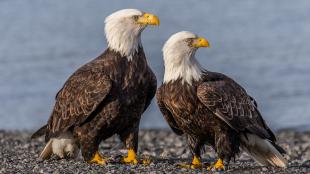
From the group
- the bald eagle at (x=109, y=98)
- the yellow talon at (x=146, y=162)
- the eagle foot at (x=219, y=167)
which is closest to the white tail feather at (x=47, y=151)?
the bald eagle at (x=109, y=98)

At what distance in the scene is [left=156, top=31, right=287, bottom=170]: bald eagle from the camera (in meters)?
10.4

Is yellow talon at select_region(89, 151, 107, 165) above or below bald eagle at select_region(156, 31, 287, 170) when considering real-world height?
below

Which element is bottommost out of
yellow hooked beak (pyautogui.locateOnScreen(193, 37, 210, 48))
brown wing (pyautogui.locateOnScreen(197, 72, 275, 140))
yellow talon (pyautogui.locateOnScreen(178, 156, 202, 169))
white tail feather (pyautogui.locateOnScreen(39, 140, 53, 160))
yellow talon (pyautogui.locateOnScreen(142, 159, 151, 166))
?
yellow talon (pyautogui.locateOnScreen(178, 156, 202, 169))

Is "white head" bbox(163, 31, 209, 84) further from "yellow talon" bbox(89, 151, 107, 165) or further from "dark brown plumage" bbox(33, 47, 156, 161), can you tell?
"yellow talon" bbox(89, 151, 107, 165)

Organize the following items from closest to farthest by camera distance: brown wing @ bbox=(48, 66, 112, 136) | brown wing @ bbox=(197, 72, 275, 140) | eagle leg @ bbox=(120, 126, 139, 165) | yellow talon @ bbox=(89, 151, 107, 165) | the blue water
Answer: brown wing @ bbox=(197, 72, 275, 140)
brown wing @ bbox=(48, 66, 112, 136)
yellow talon @ bbox=(89, 151, 107, 165)
eagle leg @ bbox=(120, 126, 139, 165)
the blue water

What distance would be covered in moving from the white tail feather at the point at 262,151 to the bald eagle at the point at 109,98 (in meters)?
1.22

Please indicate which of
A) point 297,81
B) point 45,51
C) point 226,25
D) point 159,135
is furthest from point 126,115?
point 226,25

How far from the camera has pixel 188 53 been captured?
10859 mm

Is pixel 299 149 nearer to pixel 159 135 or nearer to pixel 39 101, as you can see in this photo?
pixel 159 135

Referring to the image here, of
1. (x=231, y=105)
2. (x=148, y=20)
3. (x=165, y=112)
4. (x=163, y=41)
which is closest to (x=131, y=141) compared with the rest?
(x=165, y=112)

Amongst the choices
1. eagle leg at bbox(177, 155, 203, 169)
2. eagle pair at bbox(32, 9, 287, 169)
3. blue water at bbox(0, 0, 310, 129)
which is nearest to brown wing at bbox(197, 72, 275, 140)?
eagle pair at bbox(32, 9, 287, 169)

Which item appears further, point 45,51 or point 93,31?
point 93,31

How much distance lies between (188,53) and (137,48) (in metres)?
0.60

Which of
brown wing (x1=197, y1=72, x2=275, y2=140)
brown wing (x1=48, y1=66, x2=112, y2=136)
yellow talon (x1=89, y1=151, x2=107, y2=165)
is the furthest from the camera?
yellow talon (x1=89, y1=151, x2=107, y2=165)
